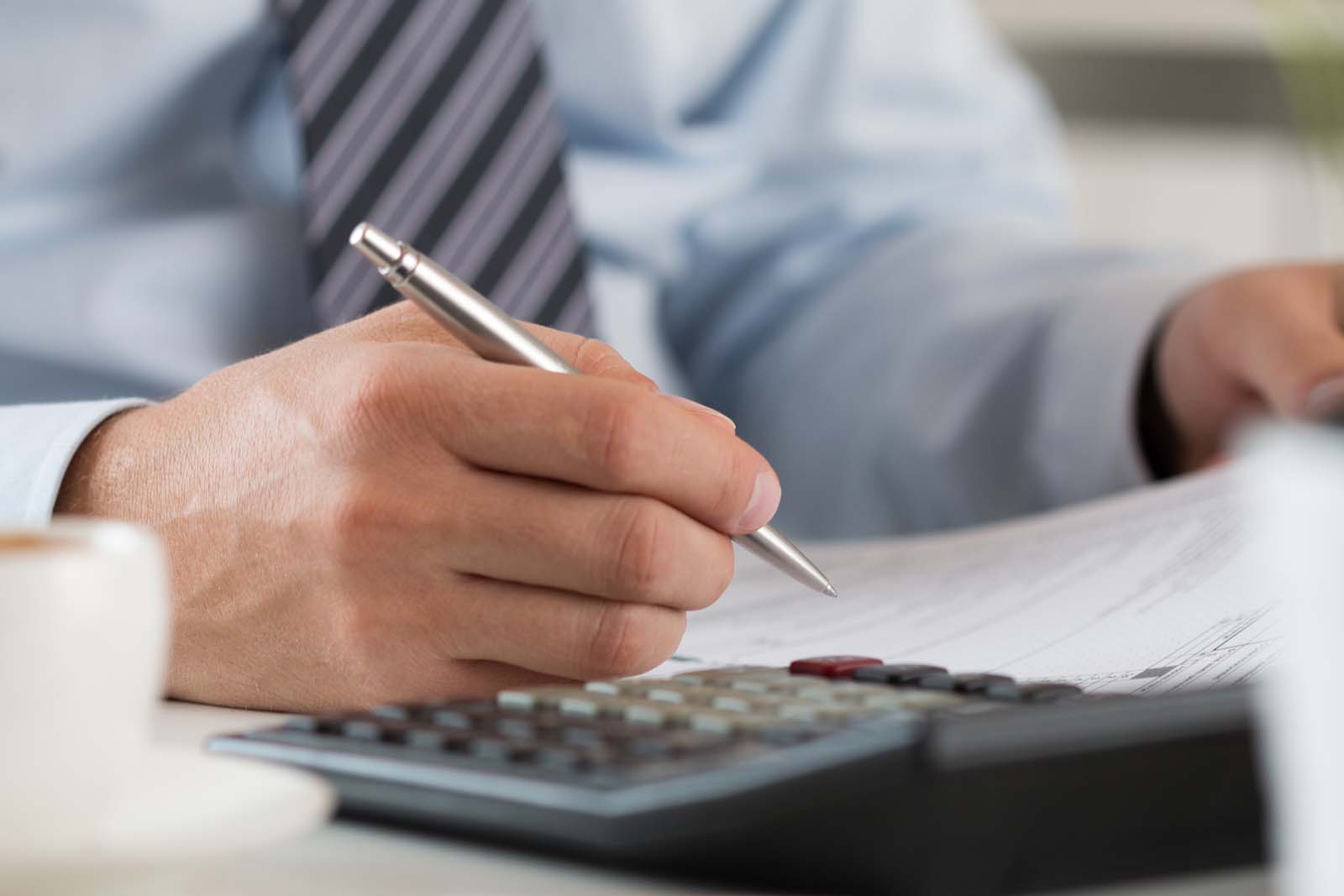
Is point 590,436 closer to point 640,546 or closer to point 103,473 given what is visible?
point 640,546

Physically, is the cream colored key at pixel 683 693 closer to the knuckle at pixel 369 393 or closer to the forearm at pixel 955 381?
the knuckle at pixel 369 393

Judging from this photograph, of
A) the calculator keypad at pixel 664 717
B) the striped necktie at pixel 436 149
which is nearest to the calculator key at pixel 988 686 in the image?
the calculator keypad at pixel 664 717

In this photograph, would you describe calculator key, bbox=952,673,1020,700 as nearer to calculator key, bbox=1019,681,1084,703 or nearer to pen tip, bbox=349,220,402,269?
calculator key, bbox=1019,681,1084,703

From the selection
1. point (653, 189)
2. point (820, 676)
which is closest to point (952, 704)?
point (820, 676)

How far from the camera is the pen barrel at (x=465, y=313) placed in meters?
0.38

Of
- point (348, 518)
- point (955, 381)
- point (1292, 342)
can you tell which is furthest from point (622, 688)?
point (955, 381)

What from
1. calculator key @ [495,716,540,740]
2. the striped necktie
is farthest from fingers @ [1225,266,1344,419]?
calculator key @ [495,716,540,740]

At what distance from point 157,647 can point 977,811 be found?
0.14 m

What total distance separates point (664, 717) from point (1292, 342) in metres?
0.47

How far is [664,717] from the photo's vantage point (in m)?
0.29

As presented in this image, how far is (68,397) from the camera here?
2.33 ft

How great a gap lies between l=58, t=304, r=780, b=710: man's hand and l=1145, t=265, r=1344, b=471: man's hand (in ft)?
1.12

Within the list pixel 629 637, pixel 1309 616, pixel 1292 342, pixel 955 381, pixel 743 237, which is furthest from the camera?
pixel 743 237

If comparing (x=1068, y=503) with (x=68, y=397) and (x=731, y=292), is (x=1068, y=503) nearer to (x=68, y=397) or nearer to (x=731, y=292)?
(x=731, y=292)
